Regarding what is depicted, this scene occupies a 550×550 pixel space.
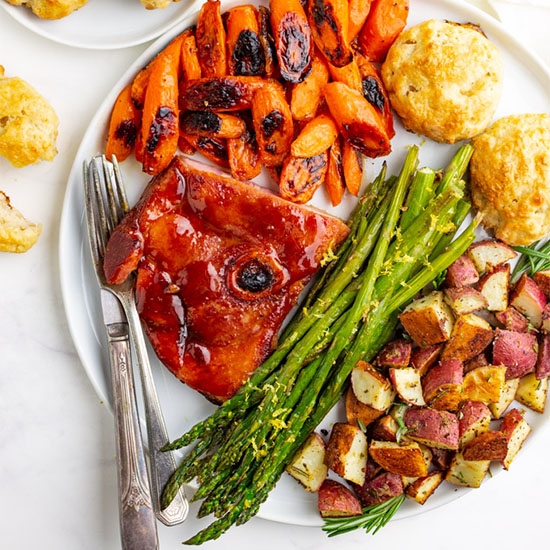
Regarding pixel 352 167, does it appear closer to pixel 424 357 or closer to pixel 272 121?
pixel 272 121

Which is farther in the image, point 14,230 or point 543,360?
point 543,360

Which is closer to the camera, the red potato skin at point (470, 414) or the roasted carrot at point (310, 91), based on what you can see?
the roasted carrot at point (310, 91)

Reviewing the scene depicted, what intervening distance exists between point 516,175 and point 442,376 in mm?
992

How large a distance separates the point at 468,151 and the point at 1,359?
2523 mm

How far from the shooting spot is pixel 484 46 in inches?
106

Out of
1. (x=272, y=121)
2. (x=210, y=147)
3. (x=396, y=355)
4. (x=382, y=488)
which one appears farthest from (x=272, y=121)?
(x=382, y=488)

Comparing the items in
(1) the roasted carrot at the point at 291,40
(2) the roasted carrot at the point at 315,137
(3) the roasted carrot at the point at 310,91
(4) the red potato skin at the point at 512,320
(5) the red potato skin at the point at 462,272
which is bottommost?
(4) the red potato skin at the point at 512,320

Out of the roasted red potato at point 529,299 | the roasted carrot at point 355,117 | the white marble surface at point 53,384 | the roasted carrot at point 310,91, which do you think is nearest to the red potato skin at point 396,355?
the roasted red potato at point 529,299

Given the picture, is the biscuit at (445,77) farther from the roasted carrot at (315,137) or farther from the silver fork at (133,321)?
the silver fork at (133,321)

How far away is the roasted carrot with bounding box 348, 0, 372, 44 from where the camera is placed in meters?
2.69

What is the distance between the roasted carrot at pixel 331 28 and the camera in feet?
8.45

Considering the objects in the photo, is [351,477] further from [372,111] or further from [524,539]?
[372,111]

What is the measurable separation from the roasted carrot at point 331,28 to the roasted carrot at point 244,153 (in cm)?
47

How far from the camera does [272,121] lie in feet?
8.63
